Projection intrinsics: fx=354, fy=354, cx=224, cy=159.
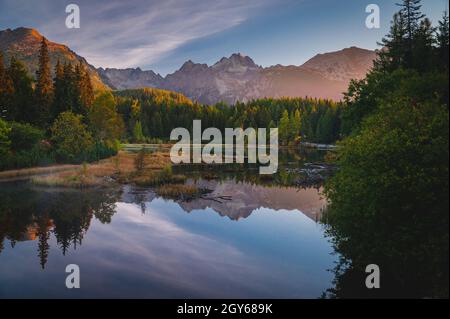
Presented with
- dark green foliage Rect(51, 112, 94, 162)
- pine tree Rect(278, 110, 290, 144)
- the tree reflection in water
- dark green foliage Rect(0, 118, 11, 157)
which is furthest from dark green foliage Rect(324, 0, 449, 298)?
pine tree Rect(278, 110, 290, 144)

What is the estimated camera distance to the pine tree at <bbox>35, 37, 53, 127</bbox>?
67.3 metres

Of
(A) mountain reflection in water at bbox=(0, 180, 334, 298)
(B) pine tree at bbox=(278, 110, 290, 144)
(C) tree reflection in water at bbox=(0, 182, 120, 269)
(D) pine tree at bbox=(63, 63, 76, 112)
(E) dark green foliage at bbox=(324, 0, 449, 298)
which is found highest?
(D) pine tree at bbox=(63, 63, 76, 112)

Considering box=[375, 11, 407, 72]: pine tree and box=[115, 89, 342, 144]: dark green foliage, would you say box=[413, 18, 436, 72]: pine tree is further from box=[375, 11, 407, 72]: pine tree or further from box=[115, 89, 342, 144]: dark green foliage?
box=[115, 89, 342, 144]: dark green foliage

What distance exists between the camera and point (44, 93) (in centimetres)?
6925

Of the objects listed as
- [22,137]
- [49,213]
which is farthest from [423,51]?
[22,137]

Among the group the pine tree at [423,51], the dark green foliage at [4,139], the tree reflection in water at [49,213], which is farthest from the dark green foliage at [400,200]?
the dark green foliage at [4,139]

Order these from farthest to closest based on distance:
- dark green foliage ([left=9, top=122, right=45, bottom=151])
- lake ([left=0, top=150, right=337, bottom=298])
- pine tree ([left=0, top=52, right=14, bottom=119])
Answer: pine tree ([left=0, top=52, right=14, bottom=119]) < dark green foliage ([left=9, top=122, right=45, bottom=151]) < lake ([left=0, top=150, right=337, bottom=298])

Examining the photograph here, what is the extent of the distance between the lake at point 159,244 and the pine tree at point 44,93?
24446mm

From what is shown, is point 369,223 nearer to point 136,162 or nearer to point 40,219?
point 40,219

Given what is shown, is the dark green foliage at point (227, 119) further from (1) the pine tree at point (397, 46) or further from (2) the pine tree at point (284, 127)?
(1) the pine tree at point (397, 46)

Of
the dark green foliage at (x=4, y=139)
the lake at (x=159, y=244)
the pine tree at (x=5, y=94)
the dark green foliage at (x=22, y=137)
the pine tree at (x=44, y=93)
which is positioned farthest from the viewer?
the pine tree at (x=44, y=93)

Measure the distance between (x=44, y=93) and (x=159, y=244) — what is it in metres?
55.6

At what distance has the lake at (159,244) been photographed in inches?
756

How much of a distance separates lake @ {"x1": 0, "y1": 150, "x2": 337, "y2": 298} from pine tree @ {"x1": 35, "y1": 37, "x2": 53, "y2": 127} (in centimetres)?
2445
